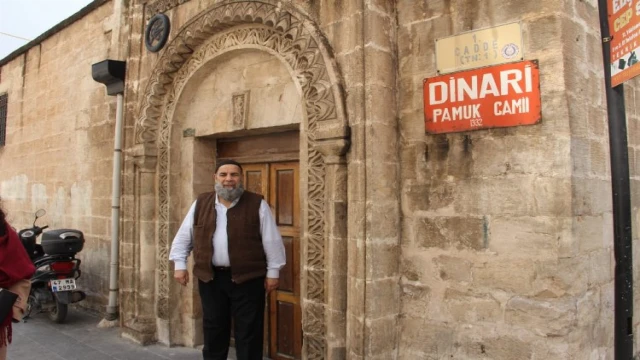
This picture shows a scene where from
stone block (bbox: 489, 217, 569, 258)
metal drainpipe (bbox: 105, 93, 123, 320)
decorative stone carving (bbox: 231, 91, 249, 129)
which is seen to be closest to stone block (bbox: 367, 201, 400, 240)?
stone block (bbox: 489, 217, 569, 258)

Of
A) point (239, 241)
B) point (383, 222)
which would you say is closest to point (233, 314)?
point (239, 241)

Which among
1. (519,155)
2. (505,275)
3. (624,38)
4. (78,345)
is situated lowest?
(78,345)

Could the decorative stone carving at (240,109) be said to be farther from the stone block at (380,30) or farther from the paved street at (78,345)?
the paved street at (78,345)

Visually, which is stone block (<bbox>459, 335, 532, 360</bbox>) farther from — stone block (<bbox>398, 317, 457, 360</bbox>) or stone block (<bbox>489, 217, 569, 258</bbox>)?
stone block (<bbox>489, 217, 569, 258</bbox>)

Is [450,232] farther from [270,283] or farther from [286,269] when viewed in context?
[286,269]

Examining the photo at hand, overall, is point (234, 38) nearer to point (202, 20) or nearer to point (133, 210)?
point (202, 20)

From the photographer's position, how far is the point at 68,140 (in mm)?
7508

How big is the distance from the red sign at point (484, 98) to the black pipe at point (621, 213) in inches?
16.0

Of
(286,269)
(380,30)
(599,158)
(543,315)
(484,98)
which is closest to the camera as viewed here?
(543,315)

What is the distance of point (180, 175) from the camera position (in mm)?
5348

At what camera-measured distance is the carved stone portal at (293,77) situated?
3.73m

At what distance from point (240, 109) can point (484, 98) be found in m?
2.36

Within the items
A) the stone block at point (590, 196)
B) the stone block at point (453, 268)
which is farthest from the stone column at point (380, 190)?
the stone block at point (590, 196)

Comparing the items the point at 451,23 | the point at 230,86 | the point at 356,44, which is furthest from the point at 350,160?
the point at 230,86
